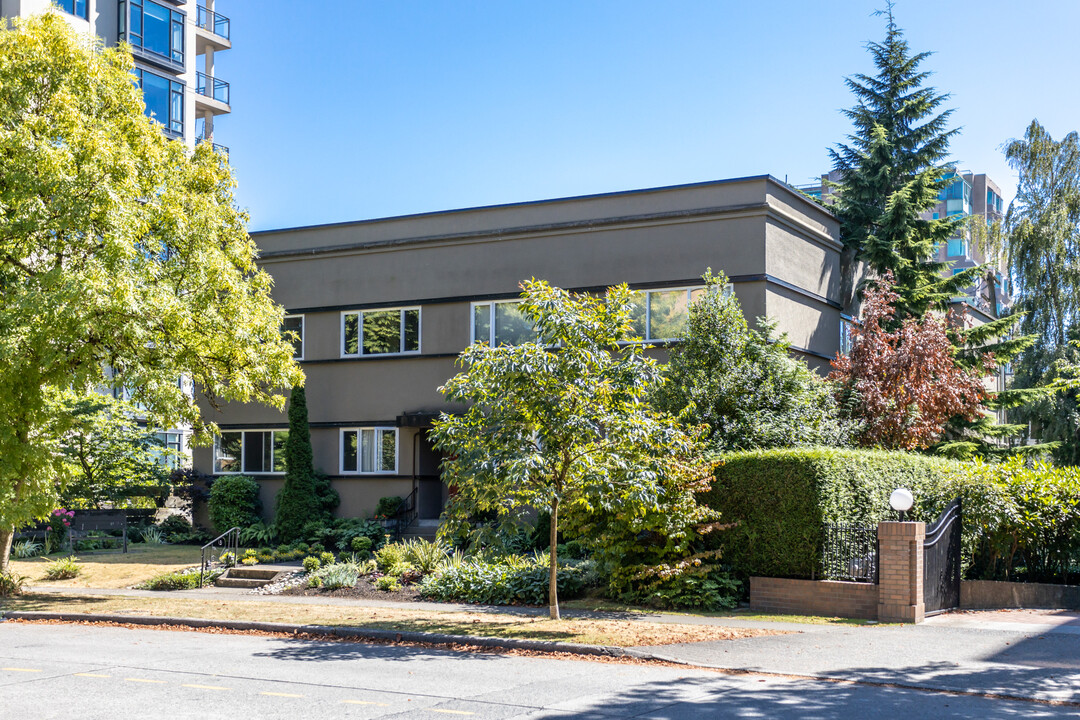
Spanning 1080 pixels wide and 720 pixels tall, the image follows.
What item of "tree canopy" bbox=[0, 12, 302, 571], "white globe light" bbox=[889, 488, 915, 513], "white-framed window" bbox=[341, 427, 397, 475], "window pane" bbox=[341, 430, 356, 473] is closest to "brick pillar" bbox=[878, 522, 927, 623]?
"white globe light" bbox=[889, 488, 915, 513]

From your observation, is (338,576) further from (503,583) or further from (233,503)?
(233,503)

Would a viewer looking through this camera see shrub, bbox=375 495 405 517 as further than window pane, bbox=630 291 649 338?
Yes

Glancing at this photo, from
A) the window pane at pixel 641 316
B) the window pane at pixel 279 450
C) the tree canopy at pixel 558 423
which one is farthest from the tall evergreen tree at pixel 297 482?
the tree canopy at pixel 558 423

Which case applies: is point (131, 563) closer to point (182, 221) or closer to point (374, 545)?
point (374, 545)

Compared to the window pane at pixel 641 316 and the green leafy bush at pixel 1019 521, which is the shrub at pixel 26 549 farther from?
the green leafy bush at pixel 1019 521

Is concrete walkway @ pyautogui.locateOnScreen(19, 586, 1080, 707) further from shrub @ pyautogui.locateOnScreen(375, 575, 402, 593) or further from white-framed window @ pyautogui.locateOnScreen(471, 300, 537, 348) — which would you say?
white-framed window @ pyautogui.locateOnScreen(471, 300, 537, 348)

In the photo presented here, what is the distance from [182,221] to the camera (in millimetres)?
18578

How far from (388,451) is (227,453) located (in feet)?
19.3

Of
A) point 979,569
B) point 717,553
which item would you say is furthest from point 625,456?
point 979,569

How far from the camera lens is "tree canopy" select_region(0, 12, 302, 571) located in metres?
16.8

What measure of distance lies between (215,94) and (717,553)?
44836mm

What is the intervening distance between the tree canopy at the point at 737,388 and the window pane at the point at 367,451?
10.8 meters

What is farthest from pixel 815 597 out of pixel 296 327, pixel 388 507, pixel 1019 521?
pixel 296 327

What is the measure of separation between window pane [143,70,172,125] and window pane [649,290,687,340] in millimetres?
30309
